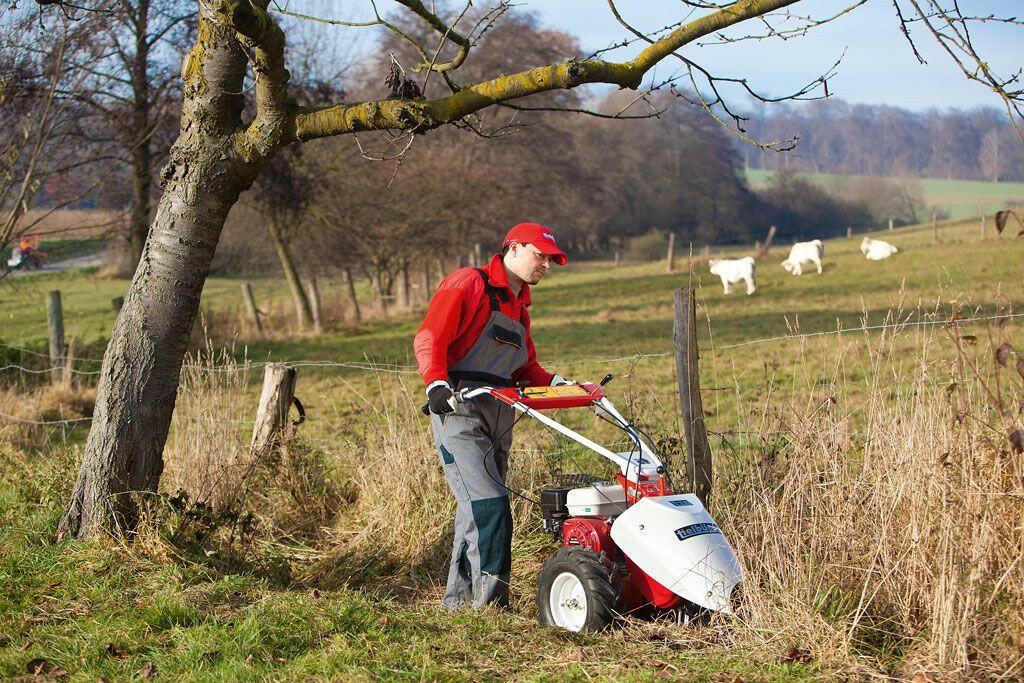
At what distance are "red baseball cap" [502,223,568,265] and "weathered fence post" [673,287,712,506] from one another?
928mm

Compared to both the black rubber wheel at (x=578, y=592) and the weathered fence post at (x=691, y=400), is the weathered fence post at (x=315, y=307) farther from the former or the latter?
the black rubber wheel at (x=578, y=592)

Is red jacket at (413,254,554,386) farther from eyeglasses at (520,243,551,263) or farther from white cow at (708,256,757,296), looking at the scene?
white cow at (708,256,757,296)

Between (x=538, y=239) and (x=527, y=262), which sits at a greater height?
(x=538, y=239)

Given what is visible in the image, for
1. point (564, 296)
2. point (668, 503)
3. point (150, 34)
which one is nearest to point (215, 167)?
point (668, 503)

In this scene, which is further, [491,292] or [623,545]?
[491,292]

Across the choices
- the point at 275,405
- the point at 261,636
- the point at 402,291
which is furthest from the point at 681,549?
Answer: the point at 402,291

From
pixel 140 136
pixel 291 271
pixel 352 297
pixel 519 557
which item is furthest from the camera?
pixel 352 297

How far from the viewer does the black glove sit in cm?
465

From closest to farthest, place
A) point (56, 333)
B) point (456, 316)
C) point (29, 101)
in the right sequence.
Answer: point (456, 316), point (29, 101), point (56, 333)

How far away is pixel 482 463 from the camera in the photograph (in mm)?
4996

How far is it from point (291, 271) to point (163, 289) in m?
17.9

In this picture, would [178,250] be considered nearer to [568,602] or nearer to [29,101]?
[568,602]

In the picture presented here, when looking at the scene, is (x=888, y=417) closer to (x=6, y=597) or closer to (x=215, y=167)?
(x=215, y=167)

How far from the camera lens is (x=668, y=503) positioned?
4320mm
